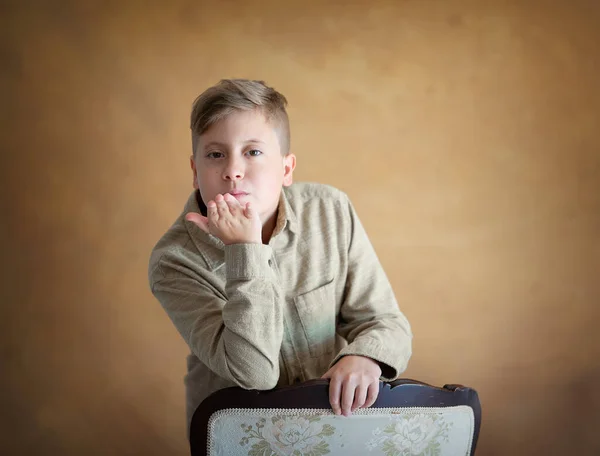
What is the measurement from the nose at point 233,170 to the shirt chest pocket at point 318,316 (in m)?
0.30

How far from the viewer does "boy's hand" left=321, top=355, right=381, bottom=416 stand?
1125mm

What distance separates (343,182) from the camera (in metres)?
2.02

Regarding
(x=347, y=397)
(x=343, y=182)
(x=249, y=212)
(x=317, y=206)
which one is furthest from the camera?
(x=343, y=182)

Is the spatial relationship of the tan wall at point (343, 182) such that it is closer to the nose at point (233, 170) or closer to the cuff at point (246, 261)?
the nose at point (233, 170)

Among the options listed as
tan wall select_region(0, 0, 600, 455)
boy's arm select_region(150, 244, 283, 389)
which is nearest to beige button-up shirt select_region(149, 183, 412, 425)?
boy's arm select_region(150, 244, 283, 389)

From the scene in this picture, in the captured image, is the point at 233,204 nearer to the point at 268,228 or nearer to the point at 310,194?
the point at 268,228

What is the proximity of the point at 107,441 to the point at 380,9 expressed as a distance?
1.63m

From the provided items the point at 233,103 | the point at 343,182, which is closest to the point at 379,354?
the point at 233,103

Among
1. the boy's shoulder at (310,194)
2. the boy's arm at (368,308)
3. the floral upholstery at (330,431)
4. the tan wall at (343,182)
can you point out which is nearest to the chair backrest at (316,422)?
the floral upholstery at (330,431)

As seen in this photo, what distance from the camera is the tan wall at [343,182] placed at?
1885 millimetres

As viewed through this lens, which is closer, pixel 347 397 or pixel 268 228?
pixel 347 397

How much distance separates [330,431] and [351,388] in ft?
0.29

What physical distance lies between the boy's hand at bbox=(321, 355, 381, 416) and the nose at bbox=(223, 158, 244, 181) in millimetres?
430

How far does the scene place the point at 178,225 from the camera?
1417 mm
